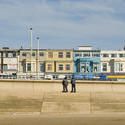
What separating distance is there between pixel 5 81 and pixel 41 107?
11.3m

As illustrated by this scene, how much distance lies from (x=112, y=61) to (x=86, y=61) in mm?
6881

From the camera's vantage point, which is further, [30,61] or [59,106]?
[30,61]

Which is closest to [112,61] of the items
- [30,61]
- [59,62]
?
[59,62]

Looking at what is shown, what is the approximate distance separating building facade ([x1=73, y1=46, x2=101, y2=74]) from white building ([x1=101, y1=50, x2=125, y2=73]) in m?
1.45

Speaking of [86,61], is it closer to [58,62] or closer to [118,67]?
[58,62]

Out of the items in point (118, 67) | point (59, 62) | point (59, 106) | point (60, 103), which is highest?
point (59, 62)

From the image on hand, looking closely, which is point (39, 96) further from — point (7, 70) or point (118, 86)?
point (7, 70)

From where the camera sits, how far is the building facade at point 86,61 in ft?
257

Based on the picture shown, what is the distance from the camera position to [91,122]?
17.8m

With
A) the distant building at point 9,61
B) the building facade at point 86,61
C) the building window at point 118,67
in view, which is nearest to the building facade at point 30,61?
the distant building at point 9,61

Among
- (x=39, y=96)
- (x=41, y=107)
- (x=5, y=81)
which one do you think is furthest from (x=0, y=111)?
(x=5, y=81)

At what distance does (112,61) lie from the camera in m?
79.1

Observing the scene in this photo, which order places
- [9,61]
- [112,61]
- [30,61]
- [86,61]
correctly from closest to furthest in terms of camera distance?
[30,61] < [9,61] < [86,61] < [112,61]

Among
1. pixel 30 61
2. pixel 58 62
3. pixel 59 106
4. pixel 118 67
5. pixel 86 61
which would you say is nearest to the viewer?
pixel 59 106
